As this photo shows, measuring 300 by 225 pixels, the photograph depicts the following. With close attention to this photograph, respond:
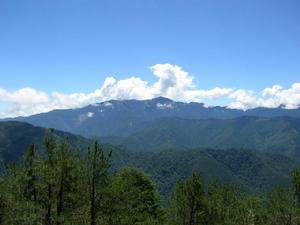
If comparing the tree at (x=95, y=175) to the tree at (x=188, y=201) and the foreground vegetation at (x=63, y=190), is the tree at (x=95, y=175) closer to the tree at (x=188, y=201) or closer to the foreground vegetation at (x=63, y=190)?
the foreground vegetation at (x=63, y=190)

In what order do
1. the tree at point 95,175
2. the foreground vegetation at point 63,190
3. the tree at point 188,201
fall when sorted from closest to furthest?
the tree at point 95,175, the foreground vegetation at point 63,190, the tree at point 188,201

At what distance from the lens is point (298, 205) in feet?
279

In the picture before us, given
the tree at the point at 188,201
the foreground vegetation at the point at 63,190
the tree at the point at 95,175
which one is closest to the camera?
the tree at the point at 95,175

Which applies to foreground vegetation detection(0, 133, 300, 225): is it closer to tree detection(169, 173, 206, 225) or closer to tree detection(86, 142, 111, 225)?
tree detection(86, 142, 111, 225)

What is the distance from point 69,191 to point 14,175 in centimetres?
880

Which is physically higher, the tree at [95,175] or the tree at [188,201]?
the tree at [95,175]

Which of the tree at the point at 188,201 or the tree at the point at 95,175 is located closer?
the tree at the point at 95,175

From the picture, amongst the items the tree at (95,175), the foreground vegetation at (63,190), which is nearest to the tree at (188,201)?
the foreground vegetation at (63,190)

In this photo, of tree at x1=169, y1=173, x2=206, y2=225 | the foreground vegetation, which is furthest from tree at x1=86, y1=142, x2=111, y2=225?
tree at x1=169, y1=173, x2=206, y2=225

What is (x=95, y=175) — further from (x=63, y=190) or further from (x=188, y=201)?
(x=188, y=201)

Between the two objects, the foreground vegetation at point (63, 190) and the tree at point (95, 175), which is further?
the foreground vegetation at point (63, 190)

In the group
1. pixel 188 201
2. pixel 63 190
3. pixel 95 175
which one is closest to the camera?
pixel 95 175

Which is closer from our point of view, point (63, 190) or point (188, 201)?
point (63, 190)

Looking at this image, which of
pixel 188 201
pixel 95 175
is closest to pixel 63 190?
pixel 95 175
